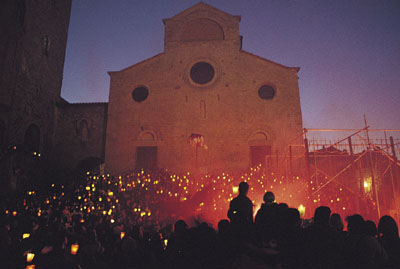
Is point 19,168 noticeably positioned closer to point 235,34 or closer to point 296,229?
point 296,229

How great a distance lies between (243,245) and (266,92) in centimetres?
1481

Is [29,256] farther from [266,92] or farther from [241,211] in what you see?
[266,92]

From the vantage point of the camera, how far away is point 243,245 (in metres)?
3.26

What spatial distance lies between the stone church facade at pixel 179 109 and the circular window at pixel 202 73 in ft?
0.22

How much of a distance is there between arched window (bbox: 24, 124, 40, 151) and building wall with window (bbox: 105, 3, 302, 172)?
373 cm

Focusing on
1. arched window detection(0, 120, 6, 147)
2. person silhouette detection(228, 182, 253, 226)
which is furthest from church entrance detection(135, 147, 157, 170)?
person silhouette detection(228, 182, 253, 226)

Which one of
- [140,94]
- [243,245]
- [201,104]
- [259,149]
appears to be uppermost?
[140,94]

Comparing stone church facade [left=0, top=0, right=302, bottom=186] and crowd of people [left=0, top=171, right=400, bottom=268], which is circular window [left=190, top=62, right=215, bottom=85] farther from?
crowd of people [left=0, top=171, right=400, bottom=268]

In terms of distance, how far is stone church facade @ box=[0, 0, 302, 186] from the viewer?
1575 centimetres

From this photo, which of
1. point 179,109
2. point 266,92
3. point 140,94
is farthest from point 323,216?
point 140,94

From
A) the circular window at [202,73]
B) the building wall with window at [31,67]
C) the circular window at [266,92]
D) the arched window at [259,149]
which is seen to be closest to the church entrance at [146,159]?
the building wall with window at [31,67]

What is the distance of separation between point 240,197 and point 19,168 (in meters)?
12.1

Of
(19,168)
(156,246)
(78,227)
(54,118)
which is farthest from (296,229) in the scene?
(54,118)

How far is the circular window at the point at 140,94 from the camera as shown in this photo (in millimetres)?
17250
